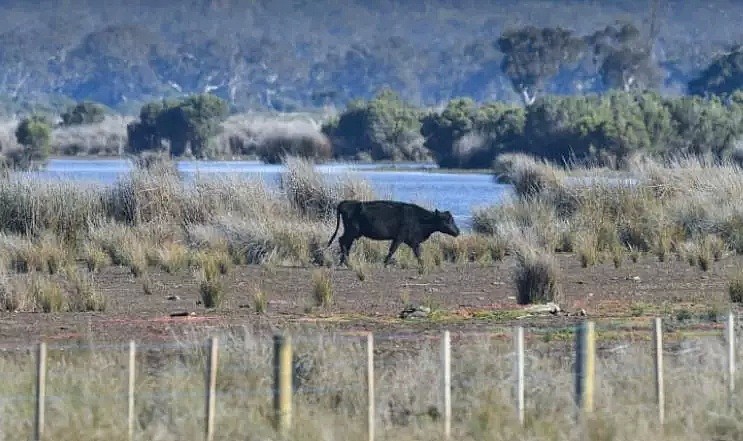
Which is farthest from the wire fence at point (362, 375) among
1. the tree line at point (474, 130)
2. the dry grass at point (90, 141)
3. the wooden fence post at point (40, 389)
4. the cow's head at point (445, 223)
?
the dry grass at point (90, 141)

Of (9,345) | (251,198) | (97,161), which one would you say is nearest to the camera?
(9,345)

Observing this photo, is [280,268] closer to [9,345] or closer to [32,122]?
[9,345]

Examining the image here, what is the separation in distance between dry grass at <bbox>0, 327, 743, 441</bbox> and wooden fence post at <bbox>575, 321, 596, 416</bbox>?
0.36ft

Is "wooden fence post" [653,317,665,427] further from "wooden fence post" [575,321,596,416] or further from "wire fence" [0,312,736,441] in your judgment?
"wooden fence post" [575,321,596,416]

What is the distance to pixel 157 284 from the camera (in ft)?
80.4

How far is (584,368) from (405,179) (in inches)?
1956

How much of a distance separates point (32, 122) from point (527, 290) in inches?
2354

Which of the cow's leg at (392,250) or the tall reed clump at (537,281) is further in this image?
the cow's leg at (392,250)

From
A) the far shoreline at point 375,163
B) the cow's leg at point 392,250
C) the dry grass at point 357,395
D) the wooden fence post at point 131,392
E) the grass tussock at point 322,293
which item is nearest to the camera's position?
the wooden fence post at point 131,392

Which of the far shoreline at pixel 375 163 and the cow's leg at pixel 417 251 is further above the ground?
the far shoreline at pixel 375 163

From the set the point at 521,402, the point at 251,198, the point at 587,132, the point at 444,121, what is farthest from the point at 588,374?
the point at 444,121

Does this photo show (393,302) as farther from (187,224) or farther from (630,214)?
(630,214)

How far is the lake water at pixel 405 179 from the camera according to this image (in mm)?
37219

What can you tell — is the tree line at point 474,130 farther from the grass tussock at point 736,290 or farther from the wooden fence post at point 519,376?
the wooden fence post at point 519,376
